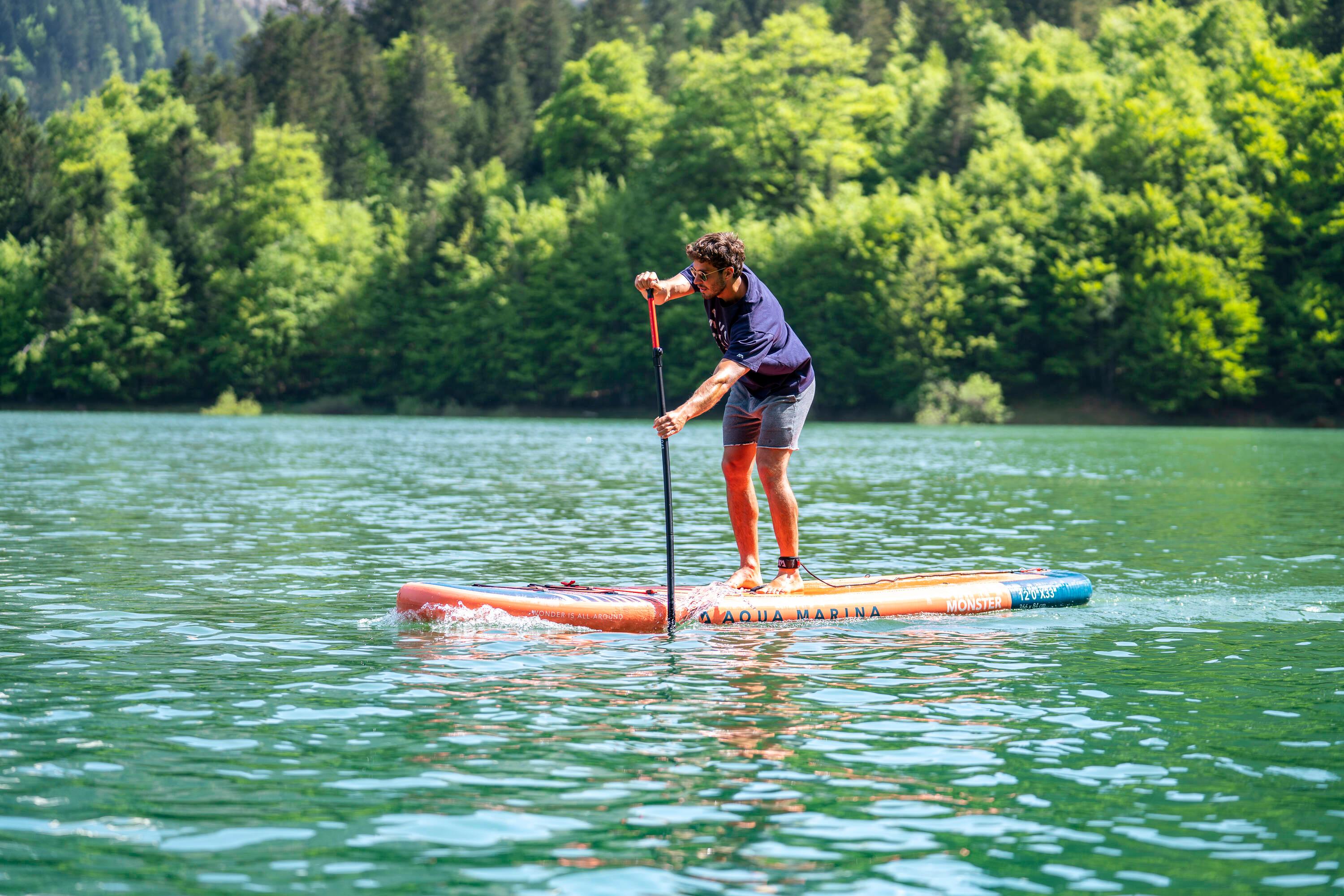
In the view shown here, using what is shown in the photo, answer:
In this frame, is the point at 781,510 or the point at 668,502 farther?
the point at 781,510

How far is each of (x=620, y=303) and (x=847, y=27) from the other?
49014 millimetres

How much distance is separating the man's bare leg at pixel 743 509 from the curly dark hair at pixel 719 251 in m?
1.59

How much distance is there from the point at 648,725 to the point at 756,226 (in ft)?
263

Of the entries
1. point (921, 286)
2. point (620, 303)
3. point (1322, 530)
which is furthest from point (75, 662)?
point (620, 303)

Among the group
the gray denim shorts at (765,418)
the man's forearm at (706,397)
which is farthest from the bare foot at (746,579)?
the man's forearm at (706,397)

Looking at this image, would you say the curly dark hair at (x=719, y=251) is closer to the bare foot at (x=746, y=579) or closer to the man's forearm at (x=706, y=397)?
the man's forearm at (x=706, y=397)

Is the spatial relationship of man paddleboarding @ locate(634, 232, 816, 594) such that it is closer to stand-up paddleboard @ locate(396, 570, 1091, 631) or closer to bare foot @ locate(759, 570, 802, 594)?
bare foot @ locate(759, 570, 802, 594)

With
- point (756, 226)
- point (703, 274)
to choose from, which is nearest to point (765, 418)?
point (703, 274)

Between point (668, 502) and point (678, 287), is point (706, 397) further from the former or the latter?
point (668, 502)

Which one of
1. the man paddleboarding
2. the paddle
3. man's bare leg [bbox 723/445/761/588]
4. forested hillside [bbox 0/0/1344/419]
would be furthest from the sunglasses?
forested hillside [bbox 0/0/1344/419]

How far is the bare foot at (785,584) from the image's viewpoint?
12812 mm

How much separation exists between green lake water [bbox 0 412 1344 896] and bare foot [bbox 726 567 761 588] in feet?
1.64

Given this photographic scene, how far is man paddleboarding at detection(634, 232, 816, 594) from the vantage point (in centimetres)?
1216

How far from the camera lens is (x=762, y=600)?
1256 cm
